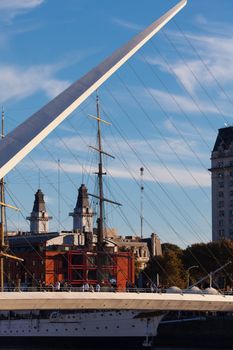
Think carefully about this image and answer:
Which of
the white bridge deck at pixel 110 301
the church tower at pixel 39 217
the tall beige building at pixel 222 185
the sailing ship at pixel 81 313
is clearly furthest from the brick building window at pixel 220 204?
the white bridge deck at pixel 110 301

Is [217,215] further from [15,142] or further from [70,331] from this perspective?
[15,142]

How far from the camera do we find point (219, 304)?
1806 inches

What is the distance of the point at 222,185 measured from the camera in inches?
4562

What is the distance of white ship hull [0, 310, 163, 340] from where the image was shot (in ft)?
179

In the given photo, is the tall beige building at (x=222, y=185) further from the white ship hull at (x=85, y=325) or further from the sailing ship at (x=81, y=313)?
A: the white ship hull at (x=85, y=325)

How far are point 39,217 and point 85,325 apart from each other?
107701mm

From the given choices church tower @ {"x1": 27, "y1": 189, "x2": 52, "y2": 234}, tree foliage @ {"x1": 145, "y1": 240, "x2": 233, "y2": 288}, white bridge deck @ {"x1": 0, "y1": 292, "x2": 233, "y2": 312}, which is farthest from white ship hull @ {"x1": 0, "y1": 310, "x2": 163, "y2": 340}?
church tower @ {"x1": 27, "y1": 189, "x2": 52, "y2": 234}

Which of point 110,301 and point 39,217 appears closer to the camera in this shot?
point 110,301

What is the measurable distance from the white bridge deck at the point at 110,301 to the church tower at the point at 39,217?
4604 inches

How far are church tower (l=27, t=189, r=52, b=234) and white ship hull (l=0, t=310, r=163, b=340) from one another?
10482 centimetres

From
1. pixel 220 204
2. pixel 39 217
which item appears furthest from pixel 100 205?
pixel 39 217

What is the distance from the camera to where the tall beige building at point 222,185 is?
371ft

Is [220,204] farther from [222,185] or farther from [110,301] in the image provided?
[110,301]

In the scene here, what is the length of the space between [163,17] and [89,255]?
27.6m
